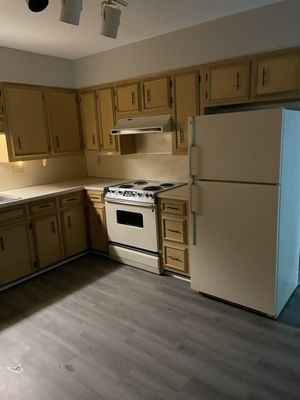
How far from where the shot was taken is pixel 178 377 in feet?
6.23

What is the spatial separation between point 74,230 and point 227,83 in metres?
2.40

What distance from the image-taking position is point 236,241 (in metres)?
2.46

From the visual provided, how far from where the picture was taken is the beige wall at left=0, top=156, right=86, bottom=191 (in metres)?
3.63

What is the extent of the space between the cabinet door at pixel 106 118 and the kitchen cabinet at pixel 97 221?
25.2 inches

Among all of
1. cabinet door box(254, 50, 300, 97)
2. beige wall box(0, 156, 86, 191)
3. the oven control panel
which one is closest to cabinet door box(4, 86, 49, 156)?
beige wall box(0, 156, 86, 191)

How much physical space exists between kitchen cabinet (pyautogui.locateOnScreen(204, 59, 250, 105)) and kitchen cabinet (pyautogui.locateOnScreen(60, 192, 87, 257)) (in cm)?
192

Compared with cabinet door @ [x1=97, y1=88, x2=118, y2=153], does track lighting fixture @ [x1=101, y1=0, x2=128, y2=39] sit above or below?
above

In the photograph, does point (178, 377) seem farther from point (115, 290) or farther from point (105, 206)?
point (105, 206)

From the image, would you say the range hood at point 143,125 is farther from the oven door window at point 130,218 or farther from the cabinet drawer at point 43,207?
the cabinet drawer at point 43,207

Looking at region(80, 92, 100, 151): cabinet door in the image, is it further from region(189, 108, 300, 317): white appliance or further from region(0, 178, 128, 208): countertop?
region(189, 108, 300, 317): white appliance

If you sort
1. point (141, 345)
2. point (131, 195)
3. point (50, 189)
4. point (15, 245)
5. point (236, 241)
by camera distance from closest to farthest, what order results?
point (141, 345) → point (236, 241) → point (15, 245) → point (131, 195) → point (50, 189)

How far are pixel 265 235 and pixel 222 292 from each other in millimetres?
688

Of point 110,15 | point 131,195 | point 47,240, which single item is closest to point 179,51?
point 110,15

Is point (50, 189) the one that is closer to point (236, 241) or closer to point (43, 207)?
point (43, 207)
